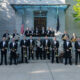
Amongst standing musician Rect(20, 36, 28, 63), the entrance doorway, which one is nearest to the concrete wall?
the entrance doorway

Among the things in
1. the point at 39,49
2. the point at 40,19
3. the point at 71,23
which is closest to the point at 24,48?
the point at 39,49

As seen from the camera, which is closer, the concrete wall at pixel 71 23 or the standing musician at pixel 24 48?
the standing musician at pixel 24 48

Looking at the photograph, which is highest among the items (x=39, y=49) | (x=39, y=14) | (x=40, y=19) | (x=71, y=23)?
(x=39, y=14)

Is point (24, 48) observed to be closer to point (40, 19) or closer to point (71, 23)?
point (40, 19)

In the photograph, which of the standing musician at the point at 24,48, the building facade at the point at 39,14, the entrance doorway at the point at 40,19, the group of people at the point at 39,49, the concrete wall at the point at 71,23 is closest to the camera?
the group of people at the point at 39,49

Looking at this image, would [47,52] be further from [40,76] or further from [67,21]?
[67,21]

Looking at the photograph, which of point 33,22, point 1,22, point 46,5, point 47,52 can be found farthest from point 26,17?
point 47,52

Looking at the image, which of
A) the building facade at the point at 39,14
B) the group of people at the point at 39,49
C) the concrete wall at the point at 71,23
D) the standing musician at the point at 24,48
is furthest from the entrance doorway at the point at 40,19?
the standing musician at the point at 24,48

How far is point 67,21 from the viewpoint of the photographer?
1123 inches

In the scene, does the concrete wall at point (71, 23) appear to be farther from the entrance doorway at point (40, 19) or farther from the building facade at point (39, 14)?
the entrance doorway at point (40, 19)

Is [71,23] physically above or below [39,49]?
above

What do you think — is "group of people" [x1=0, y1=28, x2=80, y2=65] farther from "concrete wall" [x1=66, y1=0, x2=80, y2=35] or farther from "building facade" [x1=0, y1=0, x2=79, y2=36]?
"concrete wall" [x1=66, y1=0, x2=80, y2=35]

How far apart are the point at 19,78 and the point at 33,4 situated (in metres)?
13.7

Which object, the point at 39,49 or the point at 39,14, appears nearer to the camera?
the point at 39,49
